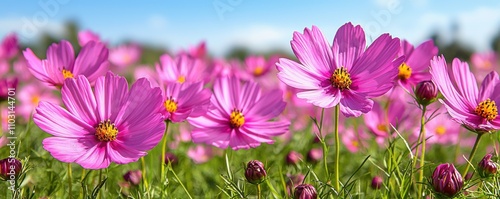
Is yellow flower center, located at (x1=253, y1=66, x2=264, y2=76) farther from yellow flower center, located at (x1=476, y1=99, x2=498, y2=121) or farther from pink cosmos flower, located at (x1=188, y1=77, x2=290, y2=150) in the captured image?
yellow flower center, located at (x1=476, y1=99, x2=498, y2=121)

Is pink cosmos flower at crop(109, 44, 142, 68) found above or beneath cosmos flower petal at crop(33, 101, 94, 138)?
above

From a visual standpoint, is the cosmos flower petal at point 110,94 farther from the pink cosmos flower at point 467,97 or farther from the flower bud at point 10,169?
the pink cosmos flower at point 467,97

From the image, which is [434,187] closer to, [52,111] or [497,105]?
[497,105]

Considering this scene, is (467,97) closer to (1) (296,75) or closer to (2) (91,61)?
(1) (296,75)

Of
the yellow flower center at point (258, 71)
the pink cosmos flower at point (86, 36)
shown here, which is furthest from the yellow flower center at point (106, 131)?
the yellow flower center at point (258, 71)

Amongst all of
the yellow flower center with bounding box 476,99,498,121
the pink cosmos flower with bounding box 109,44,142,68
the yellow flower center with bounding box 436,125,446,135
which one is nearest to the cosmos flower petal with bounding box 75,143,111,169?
the yellow flower center with bounding box 476,99,498,121

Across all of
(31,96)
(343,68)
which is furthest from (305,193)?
(31,96)
